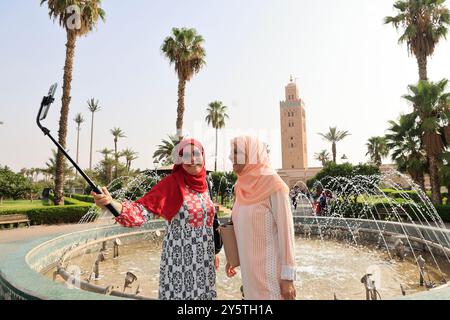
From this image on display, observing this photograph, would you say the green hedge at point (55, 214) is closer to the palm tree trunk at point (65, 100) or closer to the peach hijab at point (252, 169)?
the palm tree trunk at point (65, 100)

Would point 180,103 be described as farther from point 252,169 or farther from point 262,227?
point 262,227

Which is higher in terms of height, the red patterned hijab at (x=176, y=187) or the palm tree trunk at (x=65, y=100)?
the palm tree trunk at (x=65, y=100)

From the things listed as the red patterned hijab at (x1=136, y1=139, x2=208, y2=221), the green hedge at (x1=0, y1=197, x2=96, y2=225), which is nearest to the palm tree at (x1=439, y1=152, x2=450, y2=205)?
the red patterned hijab at (x1=136, y1=139, x2=208, y2=221)

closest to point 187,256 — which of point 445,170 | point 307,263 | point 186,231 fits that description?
point 186,231

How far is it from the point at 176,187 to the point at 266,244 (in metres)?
0.72

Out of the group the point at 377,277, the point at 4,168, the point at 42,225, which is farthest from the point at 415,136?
the point at 4,168

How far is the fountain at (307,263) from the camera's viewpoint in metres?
3.66

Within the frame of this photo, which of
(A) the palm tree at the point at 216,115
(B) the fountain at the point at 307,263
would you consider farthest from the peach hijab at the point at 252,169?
(A) the palm tree at the point at 216,115

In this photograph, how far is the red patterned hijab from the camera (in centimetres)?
219

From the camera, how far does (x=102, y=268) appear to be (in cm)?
655

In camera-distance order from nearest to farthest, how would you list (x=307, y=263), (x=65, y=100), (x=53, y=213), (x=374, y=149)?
(x=307, y=263) → (x=53, y=213) → (x=65, y=100) → (x=374, y=149)

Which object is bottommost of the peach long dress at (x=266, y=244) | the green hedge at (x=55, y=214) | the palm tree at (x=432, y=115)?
the green hedge at (x=55, y=214)

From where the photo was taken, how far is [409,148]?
Result: 15734mm

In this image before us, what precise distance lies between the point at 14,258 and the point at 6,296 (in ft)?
3.10
